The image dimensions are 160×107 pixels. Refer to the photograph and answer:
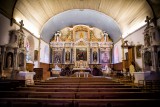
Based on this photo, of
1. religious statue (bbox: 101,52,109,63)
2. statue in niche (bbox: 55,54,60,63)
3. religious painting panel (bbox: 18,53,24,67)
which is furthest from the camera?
religious statue (bbox: 101,52,109,63)

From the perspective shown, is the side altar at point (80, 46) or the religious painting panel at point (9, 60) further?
the side altar at point (80, 46)

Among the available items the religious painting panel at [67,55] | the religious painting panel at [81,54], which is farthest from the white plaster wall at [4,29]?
the religious painting panel at [81,54]

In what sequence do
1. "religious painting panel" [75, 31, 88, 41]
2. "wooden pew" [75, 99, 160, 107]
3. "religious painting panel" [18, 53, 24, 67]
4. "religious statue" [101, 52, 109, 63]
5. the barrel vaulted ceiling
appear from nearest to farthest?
1. "wooden pew" [75, 99, 160, 107]
2. "religious painting panel" [18, 53, 24, 67]
3. the barrel vaulted ceiling
4. "religious statue" [101, 52, 109, 63]
5. "religious painting panel" [75, 31, 88, 41]

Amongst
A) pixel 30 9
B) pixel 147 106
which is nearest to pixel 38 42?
pixel 30 9

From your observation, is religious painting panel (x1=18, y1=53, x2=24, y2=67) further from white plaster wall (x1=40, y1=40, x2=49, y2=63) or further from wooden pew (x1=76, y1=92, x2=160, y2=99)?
wooden pew (x1=76, y1=92, x2=160, y2=99)

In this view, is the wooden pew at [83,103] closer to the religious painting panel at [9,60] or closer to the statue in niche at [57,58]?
the religious painting panel at [9,60]

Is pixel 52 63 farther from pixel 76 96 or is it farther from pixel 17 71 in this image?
pixel 76 96

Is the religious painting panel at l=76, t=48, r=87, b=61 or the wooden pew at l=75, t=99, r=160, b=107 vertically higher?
the religious painting panel at l=76, t=48, r=87, b=61

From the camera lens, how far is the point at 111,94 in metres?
3.67

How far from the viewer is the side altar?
66.3 feet

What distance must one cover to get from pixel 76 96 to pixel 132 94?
4.27 feet

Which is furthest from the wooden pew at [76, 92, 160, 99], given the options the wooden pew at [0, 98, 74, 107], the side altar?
the side altar

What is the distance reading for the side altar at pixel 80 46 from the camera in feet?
66.3

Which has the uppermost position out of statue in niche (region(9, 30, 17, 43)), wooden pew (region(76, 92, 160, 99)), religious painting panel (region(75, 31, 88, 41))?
religious painting panel (region(75, 31, 88, 41))
